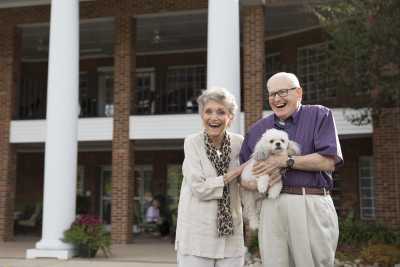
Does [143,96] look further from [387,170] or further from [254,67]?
[387,170]

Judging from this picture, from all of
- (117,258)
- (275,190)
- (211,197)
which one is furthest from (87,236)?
(275,190)

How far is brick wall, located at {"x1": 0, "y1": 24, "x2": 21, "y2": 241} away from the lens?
1448 cm

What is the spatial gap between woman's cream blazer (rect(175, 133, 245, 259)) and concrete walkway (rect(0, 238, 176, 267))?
21.6ft

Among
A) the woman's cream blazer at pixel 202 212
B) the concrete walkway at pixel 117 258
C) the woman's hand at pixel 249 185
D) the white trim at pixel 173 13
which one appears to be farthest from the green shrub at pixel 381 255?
the white trim at pixel 173 13

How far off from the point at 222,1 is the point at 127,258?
18.3 ft

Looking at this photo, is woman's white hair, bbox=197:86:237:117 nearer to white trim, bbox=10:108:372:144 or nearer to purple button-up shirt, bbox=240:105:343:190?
purple button-up shirt, bbox=240:105:343:190

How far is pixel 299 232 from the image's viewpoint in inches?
115

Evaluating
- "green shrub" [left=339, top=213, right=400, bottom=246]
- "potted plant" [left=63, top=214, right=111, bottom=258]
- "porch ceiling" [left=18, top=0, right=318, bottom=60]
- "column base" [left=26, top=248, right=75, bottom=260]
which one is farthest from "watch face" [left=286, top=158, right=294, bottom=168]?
"porch ceiling" [left=18, top=0, right=318, bottom=60]

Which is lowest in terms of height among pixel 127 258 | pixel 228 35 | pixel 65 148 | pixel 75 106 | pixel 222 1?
pixel 127 258

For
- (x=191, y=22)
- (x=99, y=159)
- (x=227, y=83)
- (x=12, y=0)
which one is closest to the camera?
(x=227, y=83)

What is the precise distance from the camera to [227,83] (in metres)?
9.98

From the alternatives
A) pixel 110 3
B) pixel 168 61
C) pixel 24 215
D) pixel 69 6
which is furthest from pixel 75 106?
pixel 24 215

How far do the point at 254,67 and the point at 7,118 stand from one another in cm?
729

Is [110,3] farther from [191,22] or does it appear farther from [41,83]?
[41,83]
